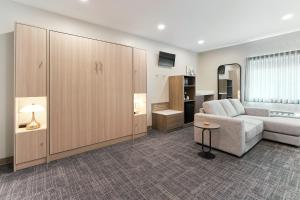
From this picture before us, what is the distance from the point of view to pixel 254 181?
2.04 metres

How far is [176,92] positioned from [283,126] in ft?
9.10

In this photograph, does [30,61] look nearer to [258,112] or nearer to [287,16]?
[287,16]

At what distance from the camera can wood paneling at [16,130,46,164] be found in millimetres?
2324

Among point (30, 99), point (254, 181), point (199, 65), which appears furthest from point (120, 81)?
point (199, 65)

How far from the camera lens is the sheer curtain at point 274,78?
409 centimetres

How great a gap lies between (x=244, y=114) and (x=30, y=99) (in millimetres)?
5365

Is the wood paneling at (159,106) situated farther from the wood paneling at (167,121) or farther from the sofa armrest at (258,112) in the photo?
the sofa armrest at (258,112)

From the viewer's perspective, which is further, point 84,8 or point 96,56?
point 96,56

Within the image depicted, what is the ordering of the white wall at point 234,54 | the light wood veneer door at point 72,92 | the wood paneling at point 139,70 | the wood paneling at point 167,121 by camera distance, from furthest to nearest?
1. the wood paneling at point 167,121
2. the white wall at point 234,54
3. the wood paneling at point 139,70
4. the light wood veneer door at point 72,92

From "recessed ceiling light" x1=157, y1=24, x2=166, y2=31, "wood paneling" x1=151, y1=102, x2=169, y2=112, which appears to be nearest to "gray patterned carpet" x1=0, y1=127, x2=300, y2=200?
"wood paneling" x1=151, y1=102, x2=169, y2=112

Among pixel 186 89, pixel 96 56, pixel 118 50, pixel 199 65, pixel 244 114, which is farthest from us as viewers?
pixel 199 65

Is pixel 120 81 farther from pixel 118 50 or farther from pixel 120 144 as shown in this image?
pixel 120 144

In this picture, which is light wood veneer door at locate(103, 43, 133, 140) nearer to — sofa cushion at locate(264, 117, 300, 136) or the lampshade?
the lampshade

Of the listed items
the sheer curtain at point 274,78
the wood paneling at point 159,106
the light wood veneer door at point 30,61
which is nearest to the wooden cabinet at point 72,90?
the light wood veneer door at point 30,61
